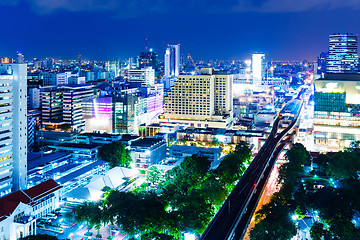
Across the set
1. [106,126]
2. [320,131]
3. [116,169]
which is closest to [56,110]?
[106,126]

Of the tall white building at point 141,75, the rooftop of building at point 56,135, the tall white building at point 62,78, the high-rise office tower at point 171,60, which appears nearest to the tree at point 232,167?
the rooftop of building at point 56,135

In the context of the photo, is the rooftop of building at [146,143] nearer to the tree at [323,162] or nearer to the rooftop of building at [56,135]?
the rooftop of building at [56,135]

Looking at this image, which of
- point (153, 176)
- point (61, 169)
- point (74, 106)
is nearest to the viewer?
point (153, 176)

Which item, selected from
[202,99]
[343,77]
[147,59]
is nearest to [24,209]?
[202,99]

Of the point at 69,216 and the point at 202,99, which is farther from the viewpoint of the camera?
the point at 202,99

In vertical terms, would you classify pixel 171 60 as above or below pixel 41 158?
above

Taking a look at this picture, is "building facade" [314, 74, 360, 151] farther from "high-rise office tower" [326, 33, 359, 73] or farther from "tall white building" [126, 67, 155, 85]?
"high-rise office tower" [326, 33, 359, 73]

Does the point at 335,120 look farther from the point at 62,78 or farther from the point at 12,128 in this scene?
the point at 62,78
